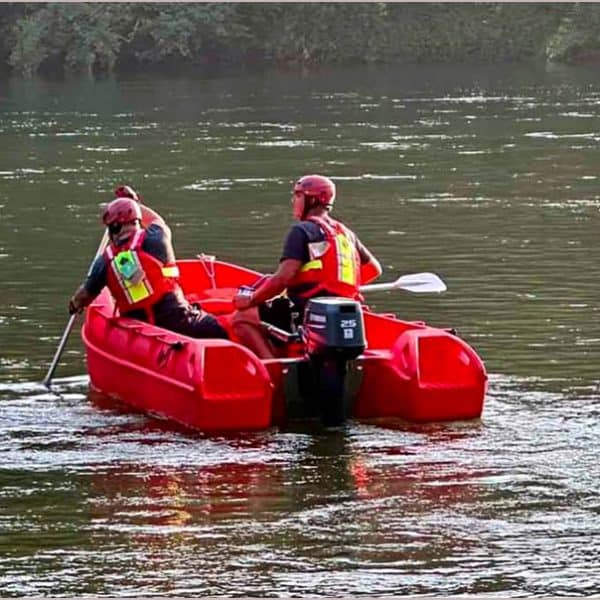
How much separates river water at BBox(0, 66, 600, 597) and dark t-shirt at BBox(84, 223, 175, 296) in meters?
0.71

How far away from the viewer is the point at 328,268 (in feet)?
36.9

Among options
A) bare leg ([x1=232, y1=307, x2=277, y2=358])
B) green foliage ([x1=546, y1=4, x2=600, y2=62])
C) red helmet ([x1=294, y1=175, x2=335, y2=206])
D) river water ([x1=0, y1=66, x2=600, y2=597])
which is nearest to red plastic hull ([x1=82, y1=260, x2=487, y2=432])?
river water ([x1=0, y1=66, x2=600, y2=597])

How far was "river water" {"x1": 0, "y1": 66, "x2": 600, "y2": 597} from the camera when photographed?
8297mm

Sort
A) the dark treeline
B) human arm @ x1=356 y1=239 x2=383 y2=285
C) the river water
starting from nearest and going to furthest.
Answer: the river water → human arm @ x1=356 y1=239 x2=383 y2=285 → the dark treeline

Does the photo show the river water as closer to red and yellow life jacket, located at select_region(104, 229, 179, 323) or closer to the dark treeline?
red and yellow life jacket, located at select_region(104, 229, 179, 323)

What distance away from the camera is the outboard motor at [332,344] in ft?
35.1

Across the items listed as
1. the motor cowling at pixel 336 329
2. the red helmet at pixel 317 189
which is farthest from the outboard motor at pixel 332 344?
the red helmet at pixel 317 189

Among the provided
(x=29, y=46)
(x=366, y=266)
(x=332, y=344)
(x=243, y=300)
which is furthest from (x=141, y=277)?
(x=29, y=46)

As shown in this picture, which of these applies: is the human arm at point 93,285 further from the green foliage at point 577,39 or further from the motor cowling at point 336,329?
the green foliage at point 577,39

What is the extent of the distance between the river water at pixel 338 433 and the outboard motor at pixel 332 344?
0.66 feet

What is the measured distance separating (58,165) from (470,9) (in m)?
41.2

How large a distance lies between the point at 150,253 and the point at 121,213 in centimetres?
29

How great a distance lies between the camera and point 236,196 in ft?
81.0

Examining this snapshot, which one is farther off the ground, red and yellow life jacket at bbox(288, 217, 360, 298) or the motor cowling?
red and yellow life jacket at bbox(288, 217, 360, 298)
